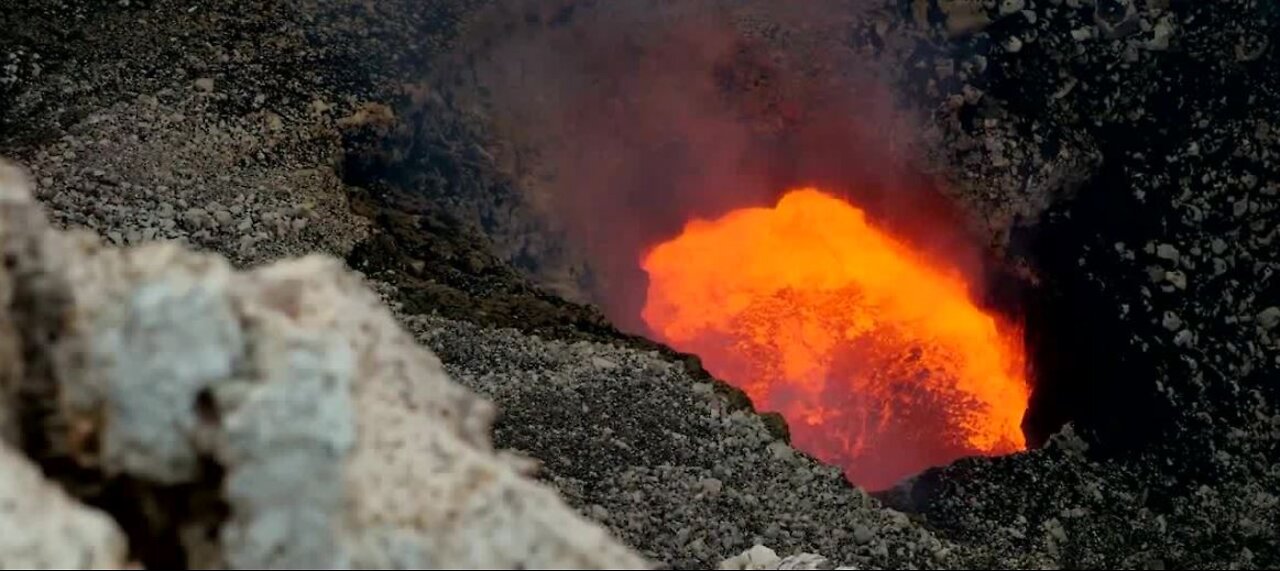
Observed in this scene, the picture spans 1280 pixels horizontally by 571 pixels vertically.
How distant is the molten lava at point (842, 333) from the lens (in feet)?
61.7

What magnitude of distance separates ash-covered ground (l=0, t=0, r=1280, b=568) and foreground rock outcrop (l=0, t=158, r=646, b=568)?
5379 millimetres

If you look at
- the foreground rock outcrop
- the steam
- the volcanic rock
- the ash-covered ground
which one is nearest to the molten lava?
the steam

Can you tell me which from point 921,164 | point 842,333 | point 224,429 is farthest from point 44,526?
point 921,164

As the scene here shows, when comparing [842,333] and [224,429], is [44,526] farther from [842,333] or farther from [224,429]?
[842,333]

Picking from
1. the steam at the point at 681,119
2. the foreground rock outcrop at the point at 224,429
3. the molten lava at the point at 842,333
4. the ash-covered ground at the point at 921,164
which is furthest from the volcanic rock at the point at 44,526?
the molten lava at the point at 842,333

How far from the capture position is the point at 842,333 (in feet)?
65.3

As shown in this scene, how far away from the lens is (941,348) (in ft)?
63.6

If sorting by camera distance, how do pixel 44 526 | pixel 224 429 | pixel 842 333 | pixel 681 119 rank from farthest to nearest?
1. pixel 681 119
2. pixel 842 333
3. pixel 44 526
4. pixel 224 429

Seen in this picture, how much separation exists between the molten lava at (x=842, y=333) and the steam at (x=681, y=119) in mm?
488

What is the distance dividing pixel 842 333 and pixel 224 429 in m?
15.1

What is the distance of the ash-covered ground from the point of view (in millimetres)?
12555

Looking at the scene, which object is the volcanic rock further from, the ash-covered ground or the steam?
the steam

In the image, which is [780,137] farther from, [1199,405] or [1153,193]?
[1199,405]

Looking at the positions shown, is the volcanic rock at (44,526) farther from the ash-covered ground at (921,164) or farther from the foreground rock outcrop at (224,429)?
the ash-covered ground at (921,164)
